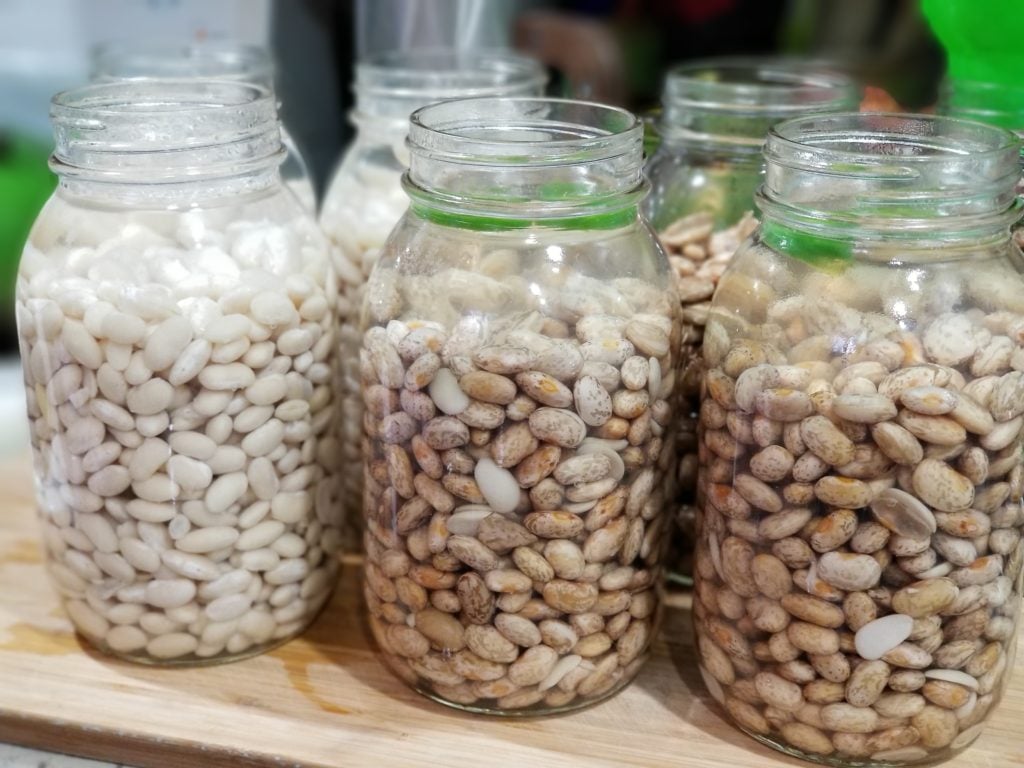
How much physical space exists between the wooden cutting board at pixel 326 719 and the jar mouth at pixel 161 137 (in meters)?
0.30

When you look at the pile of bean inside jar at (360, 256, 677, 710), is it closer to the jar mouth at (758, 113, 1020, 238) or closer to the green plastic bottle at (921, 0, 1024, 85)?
the jar mouth at (758, 113, 1020, 238)

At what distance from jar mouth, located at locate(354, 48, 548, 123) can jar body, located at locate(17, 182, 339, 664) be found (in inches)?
4.9

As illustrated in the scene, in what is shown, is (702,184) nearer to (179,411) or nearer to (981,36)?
(981,36)

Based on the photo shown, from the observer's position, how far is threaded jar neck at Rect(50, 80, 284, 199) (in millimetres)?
642

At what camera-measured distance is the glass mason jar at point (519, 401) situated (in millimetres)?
594

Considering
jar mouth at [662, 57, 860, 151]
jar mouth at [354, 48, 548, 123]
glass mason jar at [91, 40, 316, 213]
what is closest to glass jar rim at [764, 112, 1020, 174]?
jar mouth at [662, 57, 860, 151]

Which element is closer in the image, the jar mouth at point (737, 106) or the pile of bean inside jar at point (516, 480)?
the pile of bean inside jar at point (516, 480)

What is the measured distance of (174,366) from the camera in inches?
24.8

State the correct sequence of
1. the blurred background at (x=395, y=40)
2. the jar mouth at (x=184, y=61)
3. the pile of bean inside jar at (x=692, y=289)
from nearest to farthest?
the pile of bean inside jar at (x=692, y=289), the jar mouth at (x=184, y=61), the blurred background at (x=395, y=40)

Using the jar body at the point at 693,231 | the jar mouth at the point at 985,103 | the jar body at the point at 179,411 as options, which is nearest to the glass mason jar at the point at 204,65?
the jar body at the point at 179,411

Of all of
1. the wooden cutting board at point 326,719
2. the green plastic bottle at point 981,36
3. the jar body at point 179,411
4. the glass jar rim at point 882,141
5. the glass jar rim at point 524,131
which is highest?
the green plastic bottle at point 981,36

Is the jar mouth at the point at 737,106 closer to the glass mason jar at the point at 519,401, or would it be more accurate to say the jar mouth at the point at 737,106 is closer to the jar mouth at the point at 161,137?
the glass mason jar at the point at 519,401

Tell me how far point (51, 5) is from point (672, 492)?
2.72 ft

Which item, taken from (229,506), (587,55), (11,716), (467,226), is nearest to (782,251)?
(467,226)
